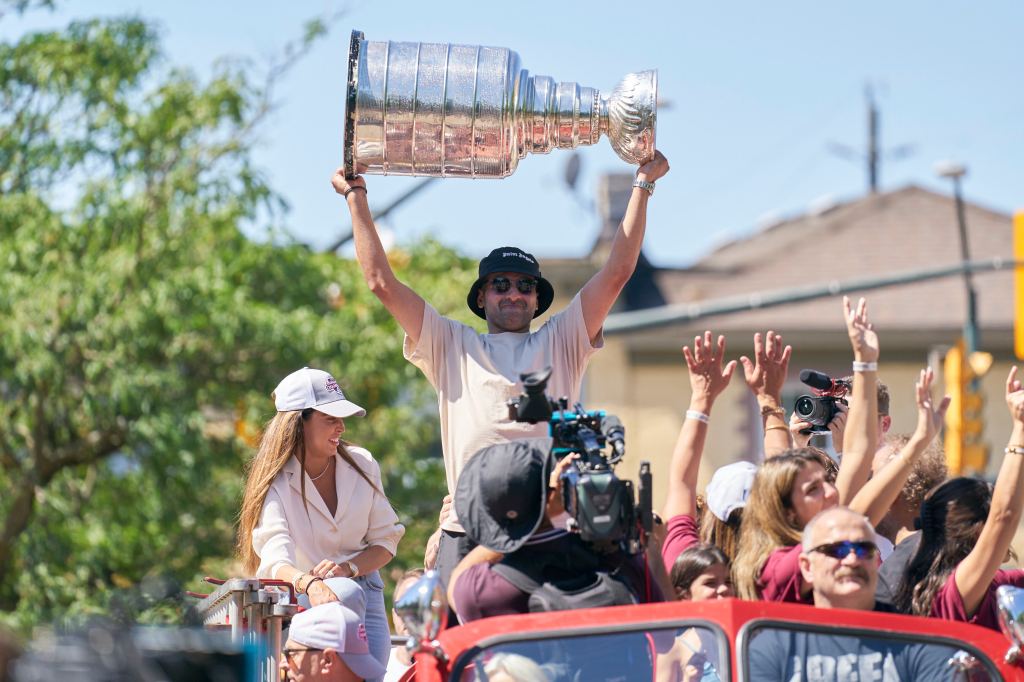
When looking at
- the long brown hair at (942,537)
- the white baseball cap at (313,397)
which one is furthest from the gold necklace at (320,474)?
the long brown hair at (942,537)

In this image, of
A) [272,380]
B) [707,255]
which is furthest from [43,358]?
[707,255]

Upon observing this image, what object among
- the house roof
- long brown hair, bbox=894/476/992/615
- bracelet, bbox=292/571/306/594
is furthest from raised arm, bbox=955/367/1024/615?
the house roof

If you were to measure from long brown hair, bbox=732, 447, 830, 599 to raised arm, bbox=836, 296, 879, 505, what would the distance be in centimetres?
46

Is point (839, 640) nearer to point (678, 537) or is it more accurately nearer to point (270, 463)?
point (678, 537)

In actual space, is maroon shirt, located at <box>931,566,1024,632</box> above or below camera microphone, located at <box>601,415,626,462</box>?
below

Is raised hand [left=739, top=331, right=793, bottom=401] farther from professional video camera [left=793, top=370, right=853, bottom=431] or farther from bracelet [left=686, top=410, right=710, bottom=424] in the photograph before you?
bracelet [left=686, top=410, right=710, bottom=424]

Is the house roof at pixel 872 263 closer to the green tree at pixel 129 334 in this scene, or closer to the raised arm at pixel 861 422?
the green tree at pixel 129 334

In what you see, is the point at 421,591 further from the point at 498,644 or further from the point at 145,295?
the point at 145,295

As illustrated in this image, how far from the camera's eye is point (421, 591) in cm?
454

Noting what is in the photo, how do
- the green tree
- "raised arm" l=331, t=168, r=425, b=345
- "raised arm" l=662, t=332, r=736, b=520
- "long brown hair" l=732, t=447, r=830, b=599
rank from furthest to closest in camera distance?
the green tree → "raised arm" l=331, t=168, r=425, b=345 → "raised arm" l=662, t=332, r=736, b=520 → "long brown hair" l=732, t=447, r=830, b=599

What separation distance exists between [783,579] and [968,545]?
682 mm

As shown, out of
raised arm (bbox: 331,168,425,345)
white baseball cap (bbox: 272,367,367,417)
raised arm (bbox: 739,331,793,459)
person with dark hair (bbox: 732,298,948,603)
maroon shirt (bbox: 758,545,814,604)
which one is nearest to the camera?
maroon shirt (bbox: 758,545,814,604)

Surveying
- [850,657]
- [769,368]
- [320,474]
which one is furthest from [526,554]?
[769,368]

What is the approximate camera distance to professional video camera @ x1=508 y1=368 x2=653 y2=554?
484 cm
